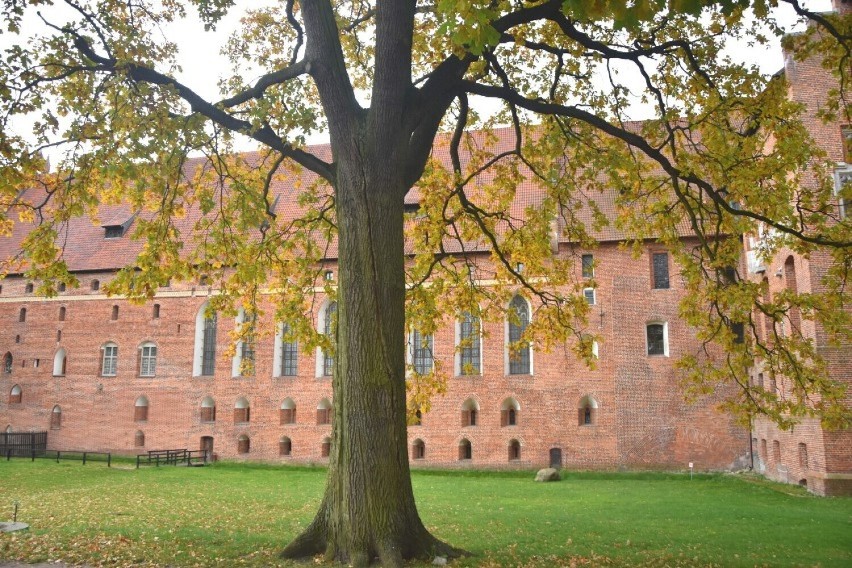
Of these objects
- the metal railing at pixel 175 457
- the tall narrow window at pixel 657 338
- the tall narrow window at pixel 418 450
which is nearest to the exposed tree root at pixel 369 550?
the tall narrow window at pixel 657 338

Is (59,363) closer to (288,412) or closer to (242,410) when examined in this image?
(242,410)

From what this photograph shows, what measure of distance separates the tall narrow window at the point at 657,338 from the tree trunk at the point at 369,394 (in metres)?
19.7

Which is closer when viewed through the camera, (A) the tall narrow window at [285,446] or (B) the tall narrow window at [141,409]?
(A) the tall narrow window at [285,446]

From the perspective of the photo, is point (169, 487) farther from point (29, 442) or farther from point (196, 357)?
point (29, 442)

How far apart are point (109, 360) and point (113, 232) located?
19.6 ft

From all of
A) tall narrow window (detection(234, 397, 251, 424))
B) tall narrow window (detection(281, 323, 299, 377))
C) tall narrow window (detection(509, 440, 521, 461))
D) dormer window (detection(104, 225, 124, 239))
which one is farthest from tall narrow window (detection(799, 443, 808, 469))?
dormer window (detection(104, 225, 124, 239))

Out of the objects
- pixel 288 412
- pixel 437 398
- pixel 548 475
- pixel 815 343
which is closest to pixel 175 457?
pixel 288 412

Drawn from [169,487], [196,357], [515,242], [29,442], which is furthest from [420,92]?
[29,442]

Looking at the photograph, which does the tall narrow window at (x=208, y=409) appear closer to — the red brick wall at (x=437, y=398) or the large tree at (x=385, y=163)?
the red brick wall at (x=437, y=398)

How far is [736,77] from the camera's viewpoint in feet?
33.1

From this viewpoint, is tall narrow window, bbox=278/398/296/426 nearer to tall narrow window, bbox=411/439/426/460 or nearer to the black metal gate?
tall narrow window, bbox=411/439/426/460

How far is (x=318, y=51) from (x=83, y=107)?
10.1ft

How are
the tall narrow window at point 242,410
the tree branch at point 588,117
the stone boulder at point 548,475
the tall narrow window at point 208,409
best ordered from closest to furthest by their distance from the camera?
the tree branch at point 588,117 < the stone boulder at point 548,475 < the tall narrow window at point 242,410 < the tall narrow window at point 208,409

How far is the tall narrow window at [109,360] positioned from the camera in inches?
1289
